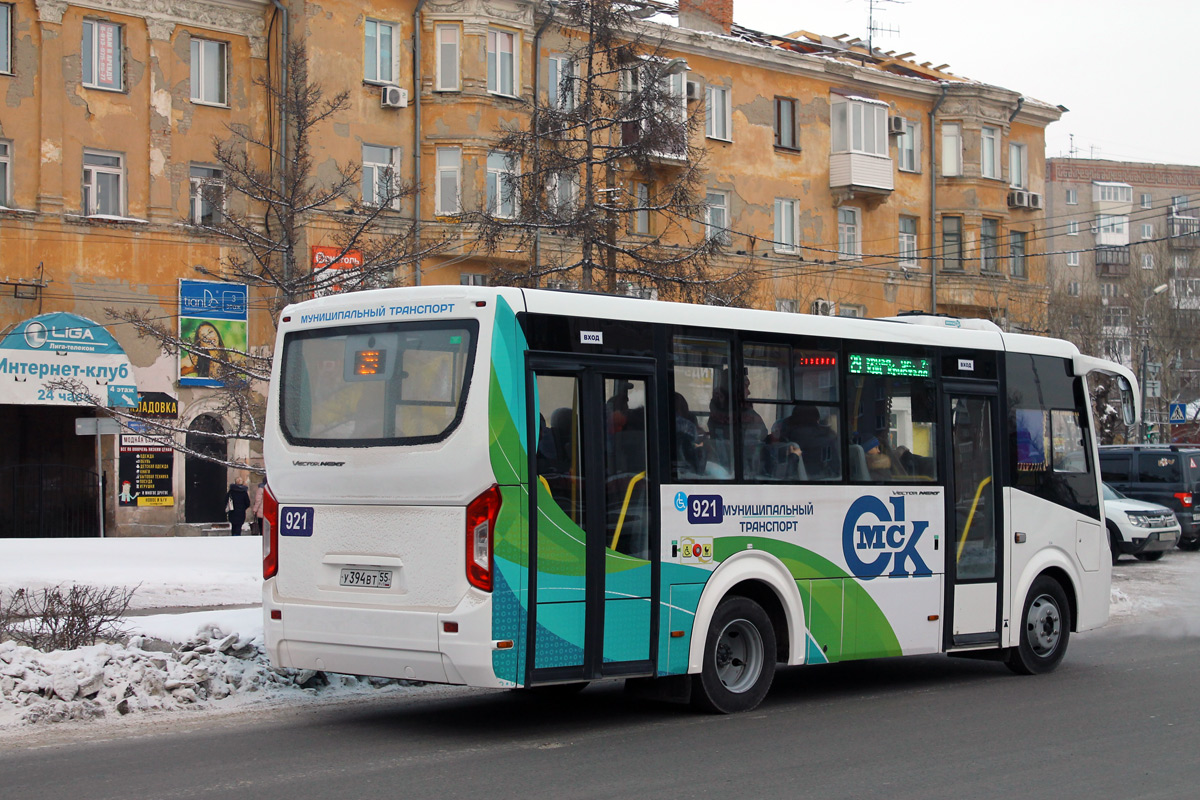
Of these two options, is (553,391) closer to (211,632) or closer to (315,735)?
(315,735)

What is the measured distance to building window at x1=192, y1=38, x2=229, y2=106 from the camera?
33625 mm

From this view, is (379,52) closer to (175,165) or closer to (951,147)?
(175,165)

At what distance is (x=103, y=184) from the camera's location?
32375 millimetres

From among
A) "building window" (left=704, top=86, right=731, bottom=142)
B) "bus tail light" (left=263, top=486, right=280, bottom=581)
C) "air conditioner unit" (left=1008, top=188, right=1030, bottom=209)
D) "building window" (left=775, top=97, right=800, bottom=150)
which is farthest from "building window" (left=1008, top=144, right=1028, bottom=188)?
"bus tail light" (left=263, top=486, right=280, bottom=581)

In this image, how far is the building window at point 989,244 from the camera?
4738 cm

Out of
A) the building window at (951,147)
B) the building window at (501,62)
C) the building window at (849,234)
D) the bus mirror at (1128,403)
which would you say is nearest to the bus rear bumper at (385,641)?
the bus mirror at (1128,403)

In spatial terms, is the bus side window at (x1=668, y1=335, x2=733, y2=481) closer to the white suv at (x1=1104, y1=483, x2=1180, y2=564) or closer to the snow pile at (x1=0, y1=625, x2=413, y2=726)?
the snow pile at (x1=0, y1=625, x2=413, y2=726)

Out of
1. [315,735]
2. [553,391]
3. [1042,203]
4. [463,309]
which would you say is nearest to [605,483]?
[553,391]

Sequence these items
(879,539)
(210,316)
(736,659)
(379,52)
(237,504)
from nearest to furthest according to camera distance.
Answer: (736,659)
(879,539)
(237,504)
(210,316)
(379,52)

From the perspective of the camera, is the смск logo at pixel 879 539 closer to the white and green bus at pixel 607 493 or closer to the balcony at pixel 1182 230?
Answer: the white and green bus at pixel 607 493

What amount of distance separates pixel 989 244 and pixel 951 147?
3371mm

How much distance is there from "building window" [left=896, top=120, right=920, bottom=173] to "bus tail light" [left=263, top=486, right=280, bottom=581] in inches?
1546

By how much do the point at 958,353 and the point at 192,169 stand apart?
24.5m

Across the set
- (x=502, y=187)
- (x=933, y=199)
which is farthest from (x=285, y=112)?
(x=933, y=199)
